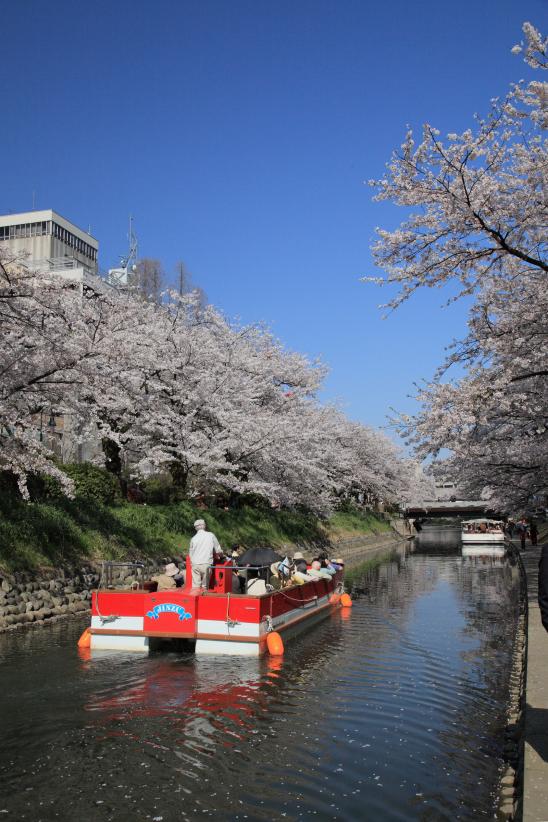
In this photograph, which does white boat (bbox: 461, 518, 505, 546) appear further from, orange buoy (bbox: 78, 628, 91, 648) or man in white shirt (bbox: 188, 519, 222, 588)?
orange buoy (bbox: 78, 628, 91, 648)

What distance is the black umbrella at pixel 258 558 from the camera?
1616 cm

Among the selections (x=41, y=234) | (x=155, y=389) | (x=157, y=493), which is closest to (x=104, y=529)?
(x=155, y=389)

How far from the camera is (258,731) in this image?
8781mm

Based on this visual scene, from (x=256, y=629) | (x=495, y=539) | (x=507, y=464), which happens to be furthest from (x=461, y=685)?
(x=495, y=539)

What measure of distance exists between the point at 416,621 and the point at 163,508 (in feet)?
36.8

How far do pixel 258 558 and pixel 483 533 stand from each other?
46258 mm

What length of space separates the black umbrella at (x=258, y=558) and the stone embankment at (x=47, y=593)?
2.44 metres

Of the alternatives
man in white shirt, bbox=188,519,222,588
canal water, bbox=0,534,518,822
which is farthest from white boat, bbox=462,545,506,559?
man in white shirt, bbox=188,519,222,588

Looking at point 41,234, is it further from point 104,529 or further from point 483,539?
point 483,539

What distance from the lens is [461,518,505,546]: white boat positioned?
189ft

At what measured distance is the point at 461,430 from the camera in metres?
16.2

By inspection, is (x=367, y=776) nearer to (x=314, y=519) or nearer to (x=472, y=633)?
(x=472, y=633)

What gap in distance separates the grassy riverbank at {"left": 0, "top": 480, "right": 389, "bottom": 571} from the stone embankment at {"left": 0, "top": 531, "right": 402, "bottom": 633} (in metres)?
0.37

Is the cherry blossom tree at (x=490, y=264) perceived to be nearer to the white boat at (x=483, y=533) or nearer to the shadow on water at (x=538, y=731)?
the shadow on water at (x=538, y=731)
